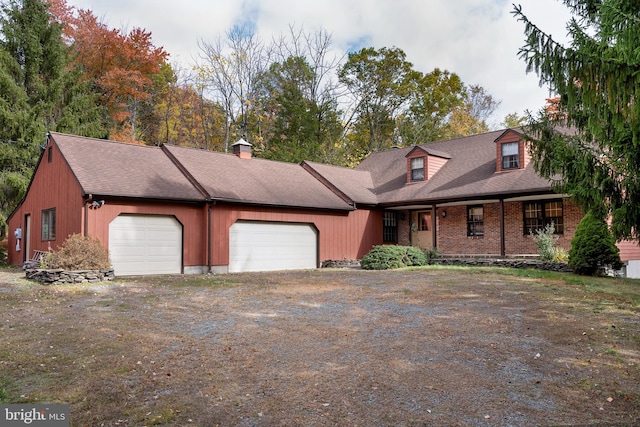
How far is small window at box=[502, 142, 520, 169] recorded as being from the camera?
1809 cm

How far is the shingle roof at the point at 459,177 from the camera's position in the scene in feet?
56.2

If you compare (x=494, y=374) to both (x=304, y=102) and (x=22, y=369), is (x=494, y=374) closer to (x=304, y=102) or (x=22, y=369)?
(x=22, y=369)

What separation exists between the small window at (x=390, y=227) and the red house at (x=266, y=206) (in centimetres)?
6

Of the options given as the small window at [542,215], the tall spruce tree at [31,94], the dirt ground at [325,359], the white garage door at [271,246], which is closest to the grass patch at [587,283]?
the dirt ground at [325,359]

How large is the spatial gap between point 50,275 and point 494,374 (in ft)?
35.6

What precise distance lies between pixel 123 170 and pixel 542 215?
15.3m

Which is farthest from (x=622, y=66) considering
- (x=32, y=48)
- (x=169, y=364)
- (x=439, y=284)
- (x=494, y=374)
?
(x=32, y=48)

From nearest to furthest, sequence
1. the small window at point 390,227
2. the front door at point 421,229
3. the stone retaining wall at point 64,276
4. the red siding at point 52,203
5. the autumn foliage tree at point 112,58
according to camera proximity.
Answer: the stone retaining wall at point 64,276 < the red siding at point 52,203 < the front door at point 421,229 < the small window at point 390,227 < the autumn foliage tree at point 112,58

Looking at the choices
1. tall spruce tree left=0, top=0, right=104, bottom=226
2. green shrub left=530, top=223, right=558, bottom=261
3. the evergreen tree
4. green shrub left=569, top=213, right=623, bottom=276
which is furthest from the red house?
the evergreen tree

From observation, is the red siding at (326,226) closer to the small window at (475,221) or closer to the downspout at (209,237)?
the downspout at (209,237)

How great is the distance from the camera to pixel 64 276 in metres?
11.5

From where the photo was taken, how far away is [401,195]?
20.7 m

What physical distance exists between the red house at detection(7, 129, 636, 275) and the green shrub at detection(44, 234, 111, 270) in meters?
1.28

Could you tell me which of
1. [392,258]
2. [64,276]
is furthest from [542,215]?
[64,276]
